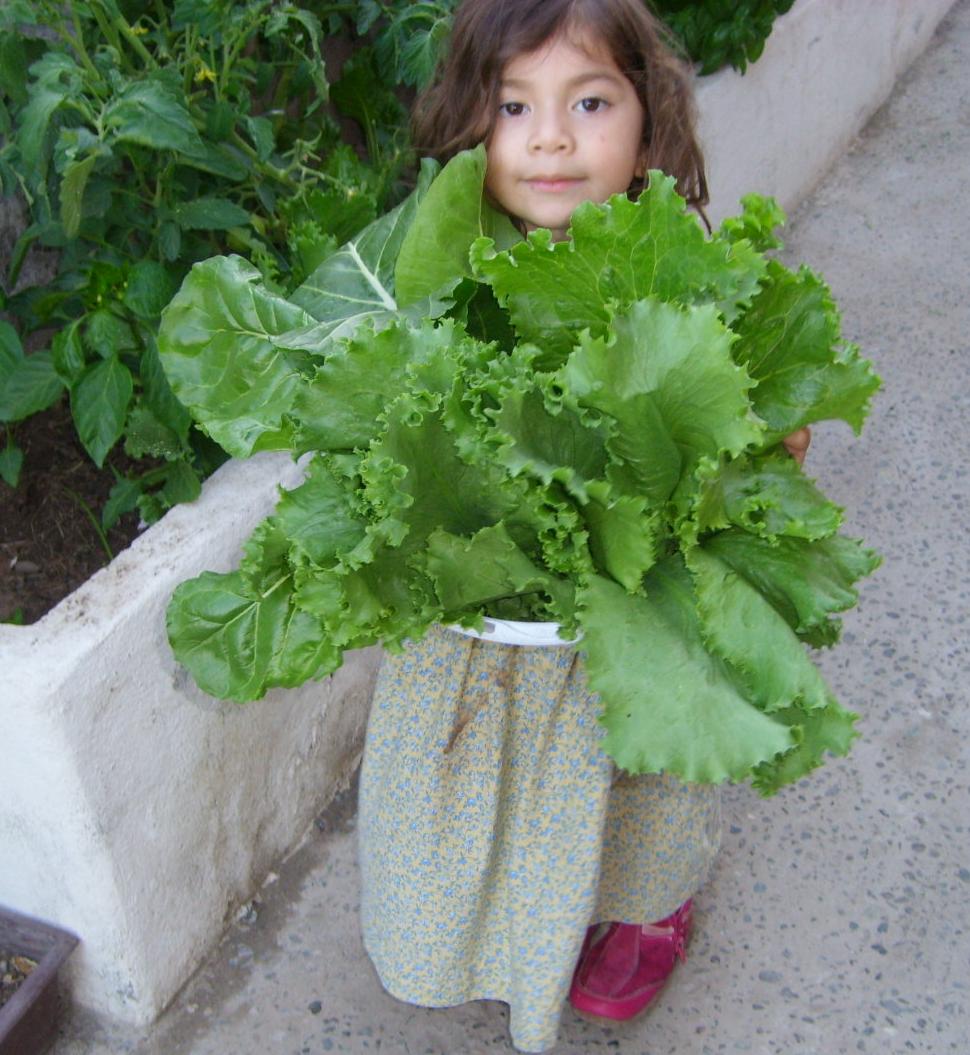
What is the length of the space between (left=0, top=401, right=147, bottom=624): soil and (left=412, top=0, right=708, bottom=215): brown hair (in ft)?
2.72

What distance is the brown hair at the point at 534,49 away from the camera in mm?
1609

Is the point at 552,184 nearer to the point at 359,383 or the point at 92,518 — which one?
the point at 359,383

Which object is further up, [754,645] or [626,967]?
[754,645]

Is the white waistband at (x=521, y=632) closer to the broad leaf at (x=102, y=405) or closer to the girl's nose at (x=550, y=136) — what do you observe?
the girl's nose at (x=550, y=136)

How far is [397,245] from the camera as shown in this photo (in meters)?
1.60

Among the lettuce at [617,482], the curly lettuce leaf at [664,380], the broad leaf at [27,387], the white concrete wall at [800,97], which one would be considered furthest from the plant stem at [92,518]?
the white concrete wall at [800,97]

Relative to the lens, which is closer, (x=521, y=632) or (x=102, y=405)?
(x=521, y=632)

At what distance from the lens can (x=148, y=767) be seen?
1730 millimetres

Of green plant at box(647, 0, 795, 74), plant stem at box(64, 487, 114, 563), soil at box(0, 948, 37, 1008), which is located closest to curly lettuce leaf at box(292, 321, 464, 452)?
plant stem at box(64, 487, 114, 563)

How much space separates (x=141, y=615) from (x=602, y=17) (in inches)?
38.9

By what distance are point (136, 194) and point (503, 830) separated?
1.10m

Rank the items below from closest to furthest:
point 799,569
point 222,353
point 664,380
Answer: point 664,380, point 799,569, point 222,353

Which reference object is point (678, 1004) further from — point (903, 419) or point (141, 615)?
point (903, 419)

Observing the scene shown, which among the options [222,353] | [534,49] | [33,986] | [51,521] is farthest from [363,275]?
[33,986]
